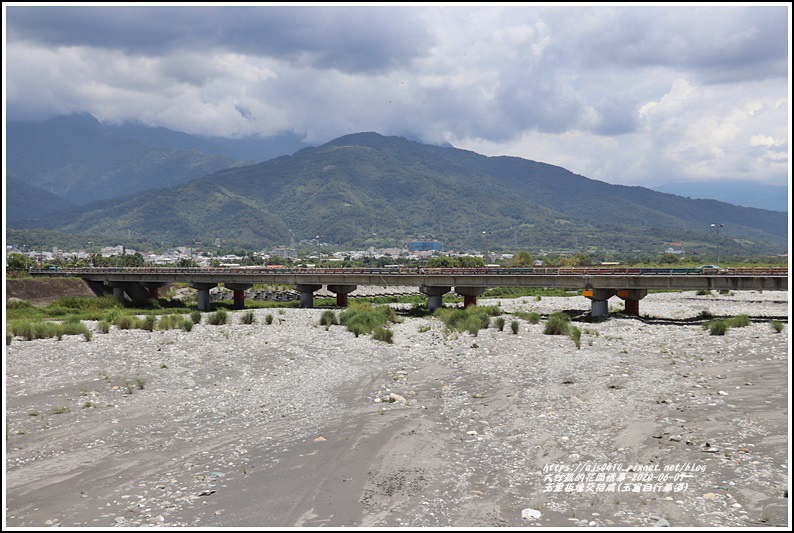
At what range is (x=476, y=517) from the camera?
44.7ft

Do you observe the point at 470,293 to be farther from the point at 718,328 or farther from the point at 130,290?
the point at 130,290

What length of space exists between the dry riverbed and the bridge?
2339 centimetres

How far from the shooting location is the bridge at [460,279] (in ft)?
192

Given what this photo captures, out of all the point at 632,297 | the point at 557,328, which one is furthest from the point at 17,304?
the point at 632,297

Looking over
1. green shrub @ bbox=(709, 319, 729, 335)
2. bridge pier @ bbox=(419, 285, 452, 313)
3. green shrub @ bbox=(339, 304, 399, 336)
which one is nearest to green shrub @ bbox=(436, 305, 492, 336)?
green shrub @ bbox=(339, 304, 399, 336)

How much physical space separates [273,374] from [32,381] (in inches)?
411

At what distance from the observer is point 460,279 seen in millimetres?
68875

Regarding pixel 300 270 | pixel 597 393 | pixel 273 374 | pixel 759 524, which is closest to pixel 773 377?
pixel 597 393

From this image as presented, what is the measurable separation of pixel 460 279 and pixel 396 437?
5005cm

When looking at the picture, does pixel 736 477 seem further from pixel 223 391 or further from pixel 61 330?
pixel 61 330

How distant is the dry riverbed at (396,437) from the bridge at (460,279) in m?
23.4

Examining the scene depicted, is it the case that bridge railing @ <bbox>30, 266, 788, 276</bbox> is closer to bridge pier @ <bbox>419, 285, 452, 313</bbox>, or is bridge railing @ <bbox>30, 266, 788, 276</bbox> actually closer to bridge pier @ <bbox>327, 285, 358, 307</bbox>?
bridge pier @ <bbox>419, 285, 452, 313</bbox>

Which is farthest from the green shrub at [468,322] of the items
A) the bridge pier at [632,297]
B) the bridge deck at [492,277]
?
the bridge pier at [632,297]

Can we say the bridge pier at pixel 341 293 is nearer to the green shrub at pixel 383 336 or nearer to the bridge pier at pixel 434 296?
the bridge pier at pixel 434 296
